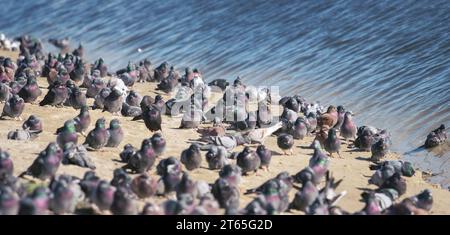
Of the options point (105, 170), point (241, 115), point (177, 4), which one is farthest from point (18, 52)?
point (105, 170)

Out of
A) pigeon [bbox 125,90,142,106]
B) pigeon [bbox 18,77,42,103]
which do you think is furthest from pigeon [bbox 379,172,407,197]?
pigeon [bbox 18,77,42,103]

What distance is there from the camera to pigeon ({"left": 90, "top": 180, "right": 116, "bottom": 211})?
13.4m

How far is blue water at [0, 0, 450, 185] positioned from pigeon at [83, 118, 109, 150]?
315 inches

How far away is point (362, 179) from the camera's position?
1783 cm

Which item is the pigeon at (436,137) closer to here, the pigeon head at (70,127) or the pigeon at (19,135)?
the pigeon head at (70,127)

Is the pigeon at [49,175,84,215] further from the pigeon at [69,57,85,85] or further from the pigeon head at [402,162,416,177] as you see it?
the pigeon at [69,57,85,85]

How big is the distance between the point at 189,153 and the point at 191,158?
12 cm

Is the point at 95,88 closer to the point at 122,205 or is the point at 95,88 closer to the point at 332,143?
the point at 332,143

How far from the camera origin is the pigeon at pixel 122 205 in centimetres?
1323

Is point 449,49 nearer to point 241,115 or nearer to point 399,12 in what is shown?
point 399,12

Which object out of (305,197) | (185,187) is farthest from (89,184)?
(305,197)

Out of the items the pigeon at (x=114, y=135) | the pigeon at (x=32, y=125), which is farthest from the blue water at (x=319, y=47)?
the pigeon at (x=32, y=125)

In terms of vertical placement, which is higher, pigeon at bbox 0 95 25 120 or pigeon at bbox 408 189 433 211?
pigeon at bbox 0 95 25 120
